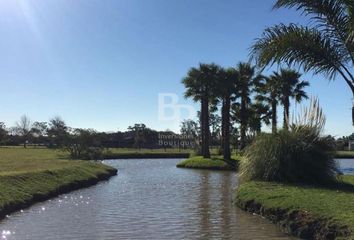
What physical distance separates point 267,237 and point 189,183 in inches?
656

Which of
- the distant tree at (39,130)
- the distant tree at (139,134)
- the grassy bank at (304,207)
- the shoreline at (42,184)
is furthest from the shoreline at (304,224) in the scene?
the distant tree at (39,130)

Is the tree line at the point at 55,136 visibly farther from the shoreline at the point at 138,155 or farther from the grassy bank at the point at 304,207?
the grassy bank at the point at 304,207

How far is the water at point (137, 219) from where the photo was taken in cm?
1324

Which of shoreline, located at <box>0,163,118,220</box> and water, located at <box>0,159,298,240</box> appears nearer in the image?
water, located at <box>0,159,298,240</box>

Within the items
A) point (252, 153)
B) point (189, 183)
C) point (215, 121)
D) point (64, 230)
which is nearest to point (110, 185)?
point (189, 183)

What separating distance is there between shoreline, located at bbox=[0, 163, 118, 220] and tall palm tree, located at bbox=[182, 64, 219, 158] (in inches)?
953

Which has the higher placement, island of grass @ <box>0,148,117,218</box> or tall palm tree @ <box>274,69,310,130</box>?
tall palm tree @ <box>274,69,310,130</box>

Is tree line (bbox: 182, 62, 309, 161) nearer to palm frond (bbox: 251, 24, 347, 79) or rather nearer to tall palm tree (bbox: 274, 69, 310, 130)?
tall palm tree (bbox: 274, 69, 310, 130)

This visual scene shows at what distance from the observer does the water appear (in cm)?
1324

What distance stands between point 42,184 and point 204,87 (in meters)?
34.0

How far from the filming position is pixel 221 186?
2717 centimetres

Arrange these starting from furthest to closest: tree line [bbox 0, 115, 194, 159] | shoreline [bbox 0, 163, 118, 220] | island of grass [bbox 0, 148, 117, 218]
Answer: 1. tree line [bbox 0, 115, 194, 159]
2. island of grass [bbox 0, 148, 117, 218]
3. shoreline [bbox 0, 163, 118, 220]

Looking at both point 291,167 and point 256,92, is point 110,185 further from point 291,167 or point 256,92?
point 256,92
